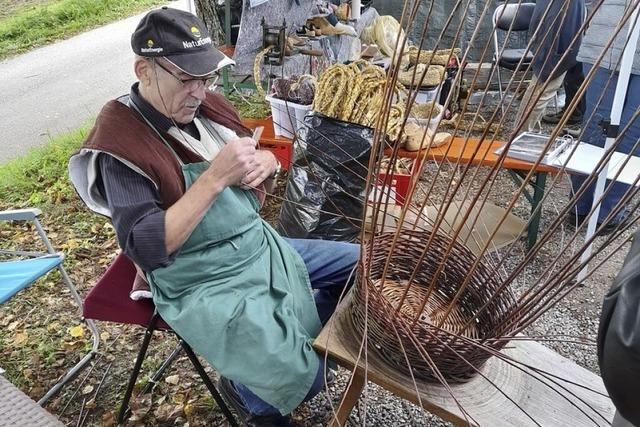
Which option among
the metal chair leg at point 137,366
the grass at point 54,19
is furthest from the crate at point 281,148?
the grass at point 54,19

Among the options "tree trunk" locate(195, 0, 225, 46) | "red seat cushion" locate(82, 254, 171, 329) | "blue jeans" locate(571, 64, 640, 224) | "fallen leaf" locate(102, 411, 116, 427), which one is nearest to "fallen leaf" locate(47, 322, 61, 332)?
"fallen leaf" locate(102, 411, 116, 427)

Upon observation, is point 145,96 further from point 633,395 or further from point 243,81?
point 243,81

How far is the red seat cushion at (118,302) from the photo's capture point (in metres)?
1.74

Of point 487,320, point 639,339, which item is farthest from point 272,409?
point 639,339

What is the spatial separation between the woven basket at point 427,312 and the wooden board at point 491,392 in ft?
0.12

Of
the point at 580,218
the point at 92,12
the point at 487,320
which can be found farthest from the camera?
the point at 92,12

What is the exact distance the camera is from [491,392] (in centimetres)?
131

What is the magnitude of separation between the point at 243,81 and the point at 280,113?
150 centimetres

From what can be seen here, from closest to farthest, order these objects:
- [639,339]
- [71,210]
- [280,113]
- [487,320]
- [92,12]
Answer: [639,339], [487,320], [280,113], [71,210], [92,12]

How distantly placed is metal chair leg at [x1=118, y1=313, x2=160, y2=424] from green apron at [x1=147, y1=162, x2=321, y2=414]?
14 centimetres

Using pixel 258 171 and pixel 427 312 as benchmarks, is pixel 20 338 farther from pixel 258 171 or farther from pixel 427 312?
pixel 427 312

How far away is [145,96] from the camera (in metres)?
1.71

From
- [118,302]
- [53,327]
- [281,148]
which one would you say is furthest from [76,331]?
[281,148]

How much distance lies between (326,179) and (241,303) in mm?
1253
